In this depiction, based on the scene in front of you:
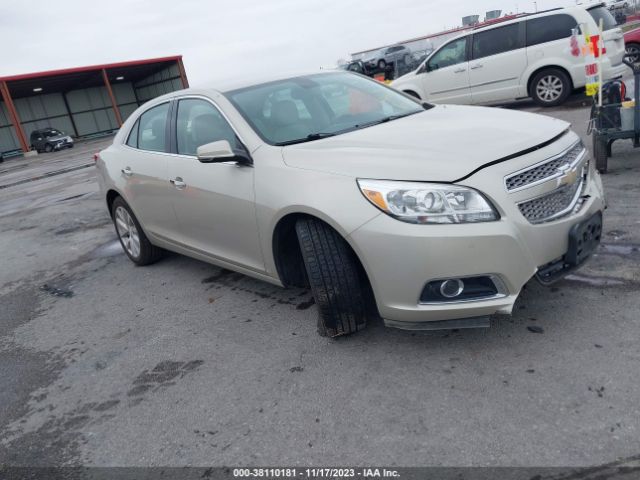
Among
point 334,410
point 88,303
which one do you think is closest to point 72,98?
point 88,303

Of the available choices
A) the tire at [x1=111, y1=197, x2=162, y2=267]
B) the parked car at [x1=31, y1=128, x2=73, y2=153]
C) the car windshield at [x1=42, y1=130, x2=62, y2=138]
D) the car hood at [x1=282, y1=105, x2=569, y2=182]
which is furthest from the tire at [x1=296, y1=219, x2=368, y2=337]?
the car windshield at [x1=42, y1=130, x2=62, y2=138]

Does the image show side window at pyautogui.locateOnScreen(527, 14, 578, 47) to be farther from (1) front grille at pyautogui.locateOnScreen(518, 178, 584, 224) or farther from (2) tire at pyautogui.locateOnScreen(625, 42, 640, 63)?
(1) front grille at pyautogui.locateOnScreen(518, 178, 584, 224)

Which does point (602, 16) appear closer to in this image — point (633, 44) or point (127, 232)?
point (633, 44)

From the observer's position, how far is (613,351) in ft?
8.75

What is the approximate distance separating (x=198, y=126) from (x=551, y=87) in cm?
890

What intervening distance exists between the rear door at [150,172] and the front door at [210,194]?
0.57 ft

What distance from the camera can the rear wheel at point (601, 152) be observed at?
551 centimetres

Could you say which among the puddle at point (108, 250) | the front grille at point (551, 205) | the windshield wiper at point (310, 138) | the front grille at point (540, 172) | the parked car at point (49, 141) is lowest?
the puddle at point (108, 250)

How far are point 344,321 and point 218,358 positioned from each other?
2.72 feet

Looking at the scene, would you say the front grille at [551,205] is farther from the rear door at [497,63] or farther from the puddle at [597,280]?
the rear door at [497,63]

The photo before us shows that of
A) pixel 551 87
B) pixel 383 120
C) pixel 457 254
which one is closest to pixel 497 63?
pixel 551 87

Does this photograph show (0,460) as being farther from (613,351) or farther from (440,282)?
(613,351)

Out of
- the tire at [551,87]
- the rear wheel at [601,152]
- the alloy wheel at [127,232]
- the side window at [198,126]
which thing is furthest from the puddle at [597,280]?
the tire at [551,87]

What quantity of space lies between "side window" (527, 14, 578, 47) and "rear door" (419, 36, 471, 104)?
1.31 m
